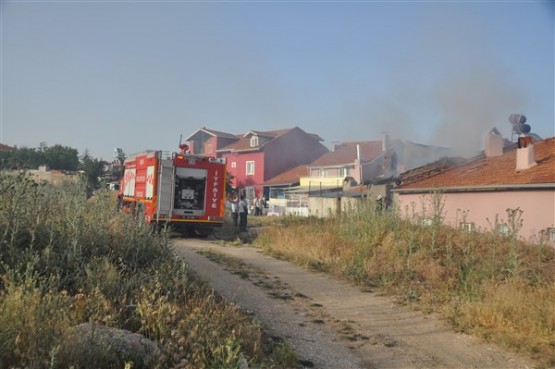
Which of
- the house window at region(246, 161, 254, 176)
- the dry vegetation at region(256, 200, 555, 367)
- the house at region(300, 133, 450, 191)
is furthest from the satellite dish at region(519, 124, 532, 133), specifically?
the house window at region(246, 161, 254, 176)

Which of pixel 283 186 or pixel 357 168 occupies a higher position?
pixel 357 168

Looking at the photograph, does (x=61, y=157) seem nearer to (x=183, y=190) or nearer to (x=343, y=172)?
(x=343, y=172)

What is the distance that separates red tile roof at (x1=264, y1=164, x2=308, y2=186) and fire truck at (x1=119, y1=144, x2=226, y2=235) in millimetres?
30783

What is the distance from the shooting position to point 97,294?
15.4 ft

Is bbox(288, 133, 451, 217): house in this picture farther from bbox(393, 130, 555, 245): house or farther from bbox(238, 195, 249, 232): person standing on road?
bbox(238, 195, 249, 232): person standing on road

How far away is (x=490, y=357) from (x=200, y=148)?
2270 inches

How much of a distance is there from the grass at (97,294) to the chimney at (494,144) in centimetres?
1693

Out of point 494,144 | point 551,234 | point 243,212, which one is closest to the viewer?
point 551,234

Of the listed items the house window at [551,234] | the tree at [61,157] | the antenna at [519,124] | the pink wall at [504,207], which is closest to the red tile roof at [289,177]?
the tree at [61,157]

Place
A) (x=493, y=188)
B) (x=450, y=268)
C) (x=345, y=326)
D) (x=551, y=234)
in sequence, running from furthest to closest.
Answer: (x=493, y=188) → (x=551, y=234) → (x=450, y=268) → (x=345, y=326)

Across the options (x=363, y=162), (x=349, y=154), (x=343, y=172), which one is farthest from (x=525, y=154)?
(x=349, y=154)

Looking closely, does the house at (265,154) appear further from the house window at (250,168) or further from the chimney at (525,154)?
the chimney at (525,154)

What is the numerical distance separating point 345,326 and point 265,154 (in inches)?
1818

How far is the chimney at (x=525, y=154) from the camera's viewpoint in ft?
49.7
